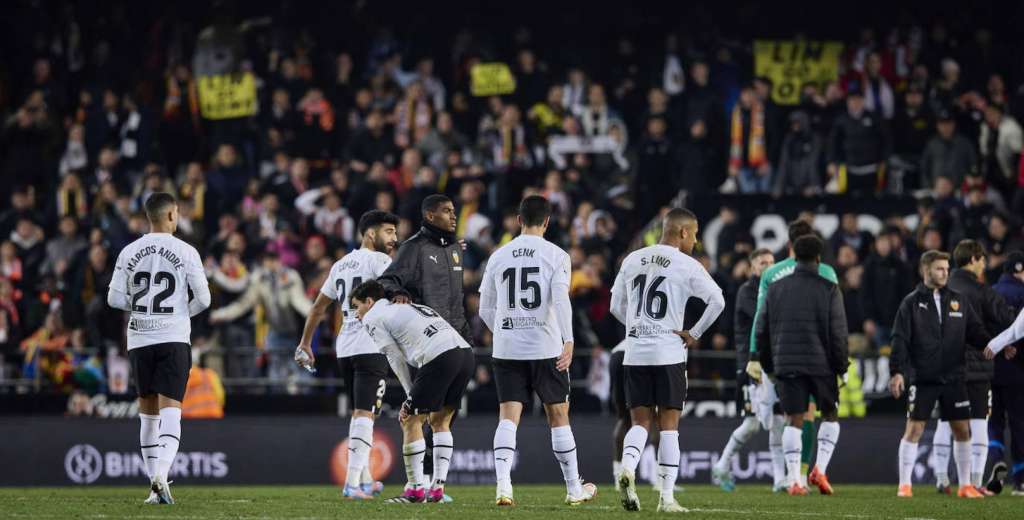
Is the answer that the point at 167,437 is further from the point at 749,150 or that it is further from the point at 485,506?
the point at 749,150

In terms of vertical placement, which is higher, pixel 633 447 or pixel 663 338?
pixel 663 338

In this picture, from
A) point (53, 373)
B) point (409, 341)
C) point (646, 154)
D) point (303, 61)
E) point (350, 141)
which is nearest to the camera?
point (409, 341)

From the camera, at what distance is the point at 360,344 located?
14602 mm

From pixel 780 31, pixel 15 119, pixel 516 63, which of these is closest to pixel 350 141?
pixel 516 63

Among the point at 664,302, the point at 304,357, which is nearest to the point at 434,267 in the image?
the point at 304,357

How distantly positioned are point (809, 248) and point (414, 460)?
4.36 metres

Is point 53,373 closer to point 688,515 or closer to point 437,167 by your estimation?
point 437,167

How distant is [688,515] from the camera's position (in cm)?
1219

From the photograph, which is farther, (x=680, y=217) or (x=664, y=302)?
(x=680, y=217)

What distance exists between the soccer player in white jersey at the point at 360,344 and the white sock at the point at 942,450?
5.60 meters

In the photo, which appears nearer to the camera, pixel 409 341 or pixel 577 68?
pixel 409 341

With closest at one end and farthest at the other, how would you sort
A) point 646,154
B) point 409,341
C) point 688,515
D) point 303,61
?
point 688,515, point 409,341, point 646,154, point 303,61

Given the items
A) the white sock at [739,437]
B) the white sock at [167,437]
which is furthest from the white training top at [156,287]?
the white sock at [739,437]

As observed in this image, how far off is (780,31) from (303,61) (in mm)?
8484
